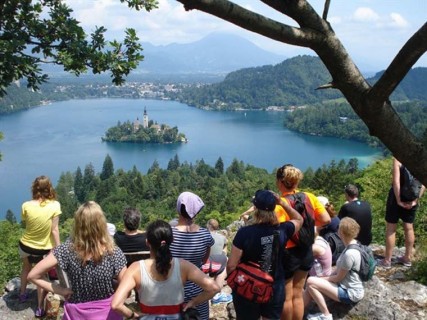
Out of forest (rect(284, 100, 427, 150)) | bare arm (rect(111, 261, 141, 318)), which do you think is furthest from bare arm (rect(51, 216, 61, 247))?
forest (rect(284, 100, 427, 150))

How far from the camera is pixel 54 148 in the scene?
249 feet

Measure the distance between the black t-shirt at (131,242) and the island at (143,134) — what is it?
89856mm

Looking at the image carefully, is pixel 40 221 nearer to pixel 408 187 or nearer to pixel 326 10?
pixel 326 10

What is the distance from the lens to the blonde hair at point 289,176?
3211 millimetres

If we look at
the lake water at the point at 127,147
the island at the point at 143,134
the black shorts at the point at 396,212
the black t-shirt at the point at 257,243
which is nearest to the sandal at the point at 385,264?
the black shorts at the point at 396,212

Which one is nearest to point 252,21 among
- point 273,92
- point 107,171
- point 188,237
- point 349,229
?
point 188,237

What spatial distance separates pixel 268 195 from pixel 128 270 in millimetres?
972

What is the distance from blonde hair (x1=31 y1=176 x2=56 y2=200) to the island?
89.9m

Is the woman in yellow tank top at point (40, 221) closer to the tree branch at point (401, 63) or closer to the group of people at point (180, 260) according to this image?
the group of people at point (180, 260)

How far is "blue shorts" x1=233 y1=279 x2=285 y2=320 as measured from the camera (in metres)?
2.94

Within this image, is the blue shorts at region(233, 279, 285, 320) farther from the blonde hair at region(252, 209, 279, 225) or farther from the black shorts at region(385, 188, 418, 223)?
the black shorts at region(385, 188, 418, 223)

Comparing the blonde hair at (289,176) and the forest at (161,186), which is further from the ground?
the blonde hair at (289,176)

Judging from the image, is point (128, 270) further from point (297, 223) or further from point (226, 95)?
point (226, 95)

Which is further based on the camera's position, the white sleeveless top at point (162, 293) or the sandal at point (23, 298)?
the sandal at point (23, 298)
